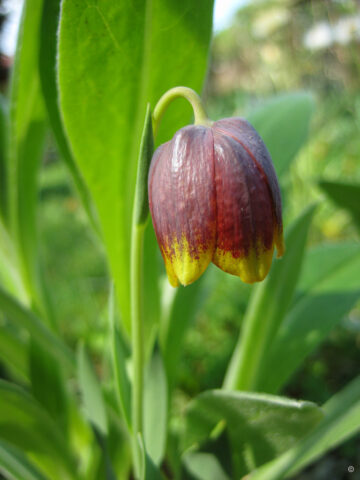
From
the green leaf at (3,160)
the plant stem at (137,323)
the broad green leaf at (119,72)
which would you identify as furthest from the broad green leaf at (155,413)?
the green leaf at (3,160)

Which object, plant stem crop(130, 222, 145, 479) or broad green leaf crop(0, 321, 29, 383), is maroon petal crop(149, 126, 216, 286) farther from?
broad green leaf crop(0, 321, 29, 383)

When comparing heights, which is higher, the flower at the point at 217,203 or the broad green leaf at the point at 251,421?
the flower at the point at 217,203

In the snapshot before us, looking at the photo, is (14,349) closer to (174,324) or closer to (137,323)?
A: (174,324)

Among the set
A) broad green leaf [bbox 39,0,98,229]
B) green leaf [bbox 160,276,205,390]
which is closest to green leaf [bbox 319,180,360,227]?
green leaf [bbox 160,276,205,390]

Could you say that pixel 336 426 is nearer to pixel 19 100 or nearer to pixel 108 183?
pixel 108 183

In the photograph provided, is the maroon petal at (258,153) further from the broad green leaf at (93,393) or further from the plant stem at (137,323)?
the broad green leaf at (93,393)

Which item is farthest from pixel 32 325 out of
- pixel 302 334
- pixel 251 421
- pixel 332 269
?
pixel 332 269
